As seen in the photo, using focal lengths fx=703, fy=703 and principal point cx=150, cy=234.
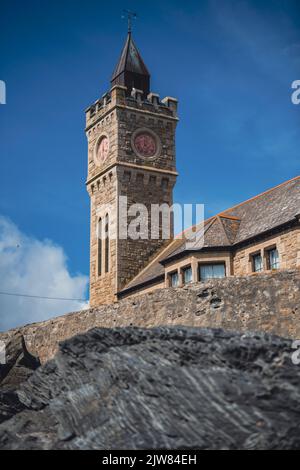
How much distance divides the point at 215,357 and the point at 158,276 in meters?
20.3

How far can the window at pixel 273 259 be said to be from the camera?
26839mm

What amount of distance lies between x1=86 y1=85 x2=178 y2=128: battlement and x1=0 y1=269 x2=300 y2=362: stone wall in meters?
21.7

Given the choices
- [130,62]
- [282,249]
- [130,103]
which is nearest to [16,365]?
[282,249]

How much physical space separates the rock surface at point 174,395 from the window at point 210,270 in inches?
603

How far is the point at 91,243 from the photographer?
41.7 metres

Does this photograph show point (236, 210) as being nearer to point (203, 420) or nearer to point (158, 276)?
point (158, 276)

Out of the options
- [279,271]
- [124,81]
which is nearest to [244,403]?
[279,271]

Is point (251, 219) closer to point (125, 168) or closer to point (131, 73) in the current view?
point (125, 168)

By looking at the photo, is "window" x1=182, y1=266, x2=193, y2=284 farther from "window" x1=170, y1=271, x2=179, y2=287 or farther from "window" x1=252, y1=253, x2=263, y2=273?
"window" x1=252, y1=253, x2=263, y2=273

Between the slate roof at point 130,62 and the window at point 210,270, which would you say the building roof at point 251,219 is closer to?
the window at point 210,270

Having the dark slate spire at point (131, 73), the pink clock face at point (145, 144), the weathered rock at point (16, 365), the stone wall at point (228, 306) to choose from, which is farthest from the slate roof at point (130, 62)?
the stone wall at point (228, 306)

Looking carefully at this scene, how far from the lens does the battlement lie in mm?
40812

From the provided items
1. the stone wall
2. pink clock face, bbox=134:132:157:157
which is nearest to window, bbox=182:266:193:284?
the stone wall

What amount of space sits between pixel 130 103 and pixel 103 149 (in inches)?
125
